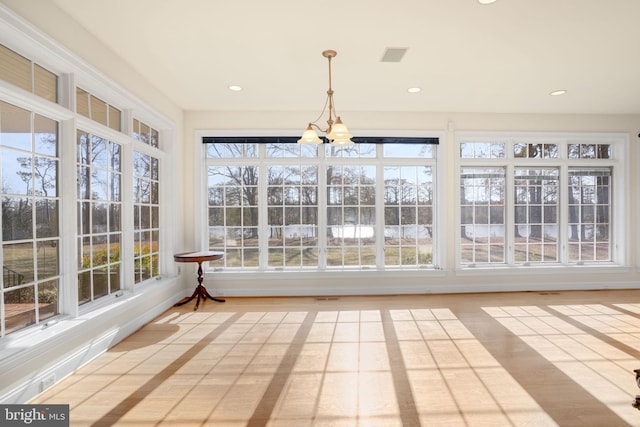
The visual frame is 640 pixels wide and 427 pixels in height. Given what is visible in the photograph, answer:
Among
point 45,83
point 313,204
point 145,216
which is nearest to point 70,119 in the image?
point 45,83

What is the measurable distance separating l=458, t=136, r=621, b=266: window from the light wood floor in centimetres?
124

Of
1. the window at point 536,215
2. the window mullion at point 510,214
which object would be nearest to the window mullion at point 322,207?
the window mullion at point 510,214

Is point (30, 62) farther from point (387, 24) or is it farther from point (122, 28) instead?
point (387, 24)

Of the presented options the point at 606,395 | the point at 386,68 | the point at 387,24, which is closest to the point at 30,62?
the point at 387,24

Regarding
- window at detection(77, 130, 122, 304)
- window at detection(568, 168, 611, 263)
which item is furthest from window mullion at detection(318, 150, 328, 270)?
window at detection(568, 168, 611, 263)

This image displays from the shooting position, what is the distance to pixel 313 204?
5.00 meters

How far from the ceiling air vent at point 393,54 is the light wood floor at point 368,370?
2.78m

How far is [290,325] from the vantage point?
3.65m

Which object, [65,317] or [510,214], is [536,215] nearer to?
[510,214]

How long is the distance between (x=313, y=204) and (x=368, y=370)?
2.83 meters

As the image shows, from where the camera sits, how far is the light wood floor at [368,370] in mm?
2053

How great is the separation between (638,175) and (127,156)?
24.0 feet

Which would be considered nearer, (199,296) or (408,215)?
(199,296)

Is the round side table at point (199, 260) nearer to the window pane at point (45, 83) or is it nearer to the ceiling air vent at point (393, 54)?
the window pane at point (45, 83)
